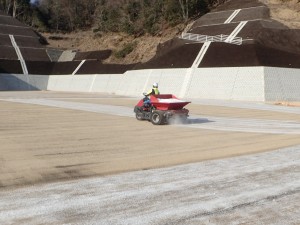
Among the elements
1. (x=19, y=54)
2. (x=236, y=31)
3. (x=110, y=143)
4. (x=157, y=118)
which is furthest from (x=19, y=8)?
(x=110, y=143)

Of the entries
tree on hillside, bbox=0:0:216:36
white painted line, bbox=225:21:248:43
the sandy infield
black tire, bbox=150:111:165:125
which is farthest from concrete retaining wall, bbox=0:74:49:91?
the sandy infield

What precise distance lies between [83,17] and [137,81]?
7564 cm

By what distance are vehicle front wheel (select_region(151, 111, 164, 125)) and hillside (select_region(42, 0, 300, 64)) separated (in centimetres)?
4111

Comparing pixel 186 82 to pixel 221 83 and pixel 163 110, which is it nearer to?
pixel 221 83

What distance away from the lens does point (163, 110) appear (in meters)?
17.2

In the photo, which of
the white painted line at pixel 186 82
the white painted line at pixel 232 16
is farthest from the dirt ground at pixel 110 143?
the white painted line at pixel 232 16

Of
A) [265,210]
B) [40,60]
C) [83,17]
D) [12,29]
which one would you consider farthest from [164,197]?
[83,17]

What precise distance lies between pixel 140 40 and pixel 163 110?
185 feet

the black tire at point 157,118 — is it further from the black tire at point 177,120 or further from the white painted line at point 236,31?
the white painted line at point 236,31

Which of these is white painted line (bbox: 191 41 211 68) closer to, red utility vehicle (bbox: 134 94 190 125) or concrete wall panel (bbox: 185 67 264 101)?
concrete wall panel (bbox: 185 67 264 101)

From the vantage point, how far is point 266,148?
38.2 ft

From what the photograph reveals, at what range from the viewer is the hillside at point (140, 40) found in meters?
56.3

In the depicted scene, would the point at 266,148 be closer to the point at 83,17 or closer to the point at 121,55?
the point at 121,55

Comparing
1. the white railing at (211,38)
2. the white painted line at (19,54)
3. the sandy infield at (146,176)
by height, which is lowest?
the white painted line at (19,54)
